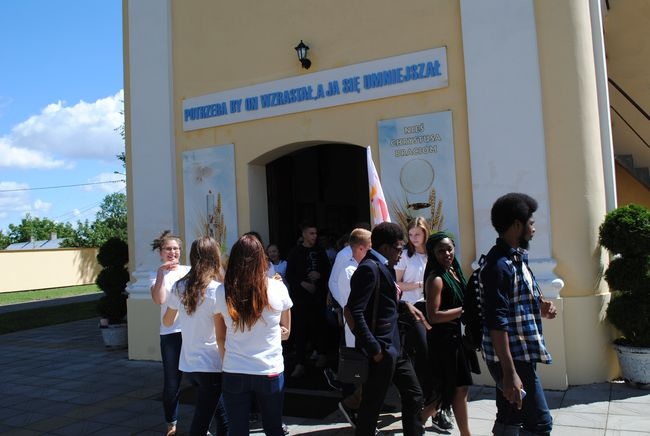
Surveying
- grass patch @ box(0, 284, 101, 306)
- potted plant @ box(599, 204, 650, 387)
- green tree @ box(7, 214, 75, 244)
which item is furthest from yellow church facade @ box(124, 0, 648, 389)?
green tree @ box(7, 214, 75, 244)

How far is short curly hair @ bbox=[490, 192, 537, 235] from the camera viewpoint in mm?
3295

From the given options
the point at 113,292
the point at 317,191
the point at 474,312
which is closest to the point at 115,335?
the point at 113,292

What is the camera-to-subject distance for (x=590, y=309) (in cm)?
580

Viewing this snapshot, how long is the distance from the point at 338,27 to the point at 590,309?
14.9ft

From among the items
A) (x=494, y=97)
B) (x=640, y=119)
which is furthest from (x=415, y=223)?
(x=640, y=119)

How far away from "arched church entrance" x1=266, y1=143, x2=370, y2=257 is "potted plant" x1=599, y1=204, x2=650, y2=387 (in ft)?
14.6

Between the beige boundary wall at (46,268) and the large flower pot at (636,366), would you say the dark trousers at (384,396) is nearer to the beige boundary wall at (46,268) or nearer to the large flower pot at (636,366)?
the large flower pot at (636,366)

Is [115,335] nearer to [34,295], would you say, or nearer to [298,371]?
[298,371]

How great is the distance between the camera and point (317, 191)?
1012 cm

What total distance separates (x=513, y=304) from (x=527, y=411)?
63 cm

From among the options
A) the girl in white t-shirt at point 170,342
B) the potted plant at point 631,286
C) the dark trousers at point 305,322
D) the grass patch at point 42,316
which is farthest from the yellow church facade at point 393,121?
the grass patch at point 42,316

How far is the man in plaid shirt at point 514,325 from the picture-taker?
3127mm

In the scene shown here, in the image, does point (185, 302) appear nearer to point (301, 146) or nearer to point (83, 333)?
point (301, 146)

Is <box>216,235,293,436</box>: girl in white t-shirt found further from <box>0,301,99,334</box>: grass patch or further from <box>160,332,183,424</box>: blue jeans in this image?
<box>0,301,99,334</box>: grass patch
